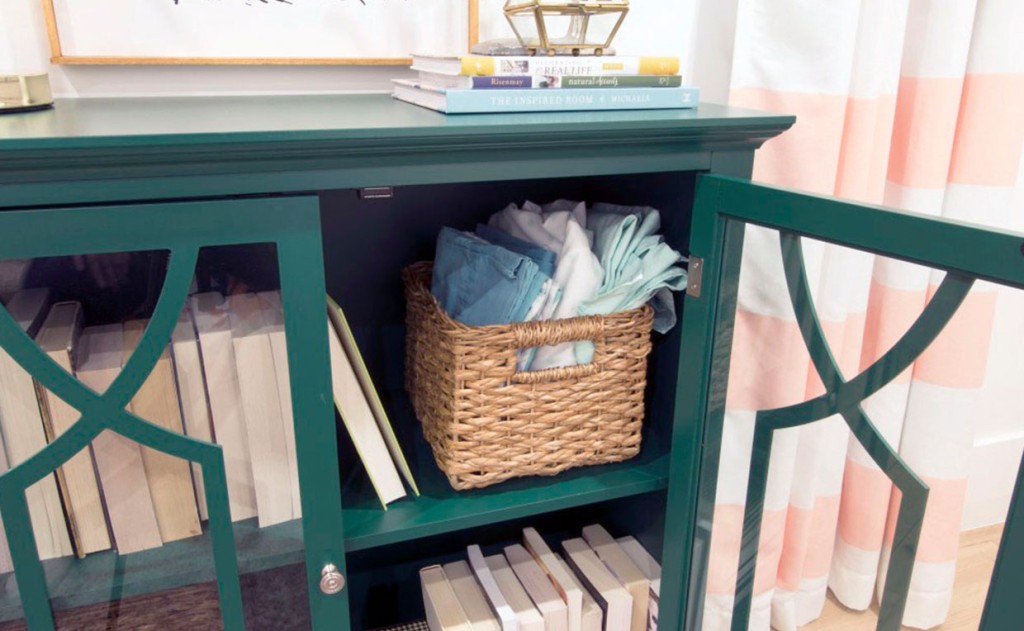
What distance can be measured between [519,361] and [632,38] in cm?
56

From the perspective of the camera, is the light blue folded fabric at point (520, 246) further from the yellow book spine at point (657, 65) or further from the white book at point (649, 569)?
the white book at point (649, 569)

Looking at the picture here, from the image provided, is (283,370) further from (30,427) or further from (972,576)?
(972,576)

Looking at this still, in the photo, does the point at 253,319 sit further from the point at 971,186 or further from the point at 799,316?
the point at 971,186

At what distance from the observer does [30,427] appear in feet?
2.19

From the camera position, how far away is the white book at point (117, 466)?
2.18 ft

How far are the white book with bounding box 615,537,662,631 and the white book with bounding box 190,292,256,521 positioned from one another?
52 centimetres

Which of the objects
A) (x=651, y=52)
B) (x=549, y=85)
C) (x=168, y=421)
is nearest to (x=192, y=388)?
(x=168, y=421)

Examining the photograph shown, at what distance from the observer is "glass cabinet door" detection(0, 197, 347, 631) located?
642mm

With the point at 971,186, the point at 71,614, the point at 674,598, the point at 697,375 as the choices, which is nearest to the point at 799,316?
the point at 697,375

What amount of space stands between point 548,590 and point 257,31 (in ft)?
2.64

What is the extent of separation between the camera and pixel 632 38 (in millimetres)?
1144

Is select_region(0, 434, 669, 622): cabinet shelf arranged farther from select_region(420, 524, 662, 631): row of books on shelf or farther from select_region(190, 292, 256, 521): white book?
select_region(420, 524, 662, 631): row of books on shelf

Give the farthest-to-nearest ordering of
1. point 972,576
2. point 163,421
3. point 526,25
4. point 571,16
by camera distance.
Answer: point 526,25 → point 571,16 → point 163,421 → point 972,576

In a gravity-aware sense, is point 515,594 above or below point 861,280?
below
